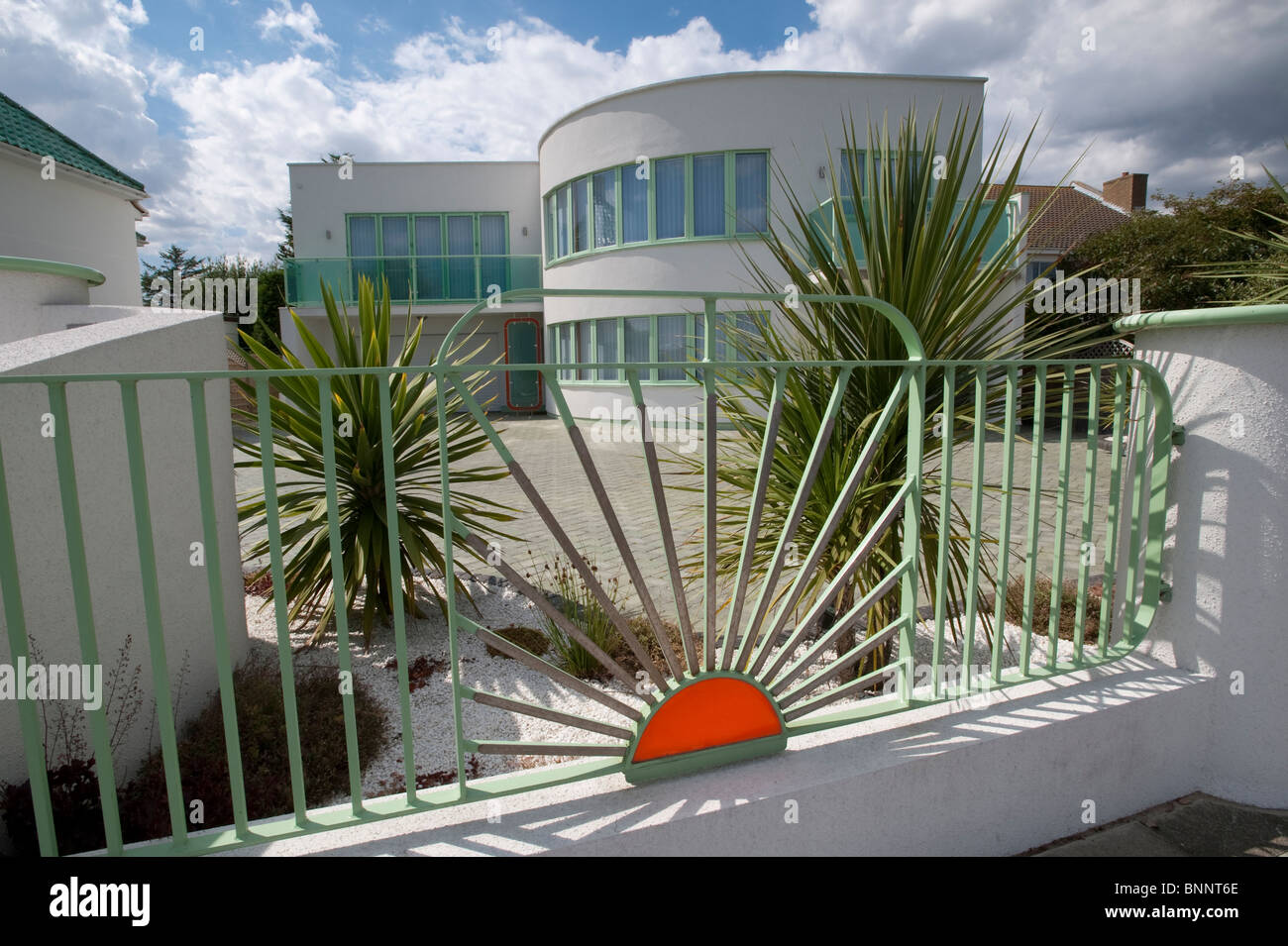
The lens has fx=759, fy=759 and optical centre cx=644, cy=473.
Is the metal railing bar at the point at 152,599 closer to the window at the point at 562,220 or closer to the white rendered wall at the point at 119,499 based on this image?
the white rendered wall at the point at 119,499

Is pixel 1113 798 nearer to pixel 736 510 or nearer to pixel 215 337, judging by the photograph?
pixel 736 510

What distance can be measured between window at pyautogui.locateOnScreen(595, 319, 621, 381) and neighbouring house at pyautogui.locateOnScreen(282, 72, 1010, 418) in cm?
4

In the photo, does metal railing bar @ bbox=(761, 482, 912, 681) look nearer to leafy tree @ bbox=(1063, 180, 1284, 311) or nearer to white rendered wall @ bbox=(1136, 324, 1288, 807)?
white rendered wall @ bbox=(1136, 324, 1288, 807)

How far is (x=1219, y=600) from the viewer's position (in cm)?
270

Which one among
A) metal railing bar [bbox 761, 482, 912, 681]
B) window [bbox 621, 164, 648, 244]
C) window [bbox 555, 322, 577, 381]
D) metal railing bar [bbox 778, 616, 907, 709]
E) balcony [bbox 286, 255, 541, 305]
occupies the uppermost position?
window [bbox 621, 164, 648, 244]

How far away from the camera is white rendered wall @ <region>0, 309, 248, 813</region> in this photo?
2.41m

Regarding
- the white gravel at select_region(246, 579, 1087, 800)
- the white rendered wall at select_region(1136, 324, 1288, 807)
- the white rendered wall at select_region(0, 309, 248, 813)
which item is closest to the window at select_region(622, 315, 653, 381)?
the white gravel at select_region(246, 579, 1087, 800)

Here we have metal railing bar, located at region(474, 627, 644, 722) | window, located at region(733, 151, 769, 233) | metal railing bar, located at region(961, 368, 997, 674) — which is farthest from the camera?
window, located at region(733, 151, 769, 233)

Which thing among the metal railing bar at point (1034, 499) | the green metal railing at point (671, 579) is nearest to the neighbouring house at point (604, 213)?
the green metal railing at point (671, 579)

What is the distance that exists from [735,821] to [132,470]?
1.73 metres

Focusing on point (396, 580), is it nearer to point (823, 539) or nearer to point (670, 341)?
point (823, 539)

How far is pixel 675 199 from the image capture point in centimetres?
1460
